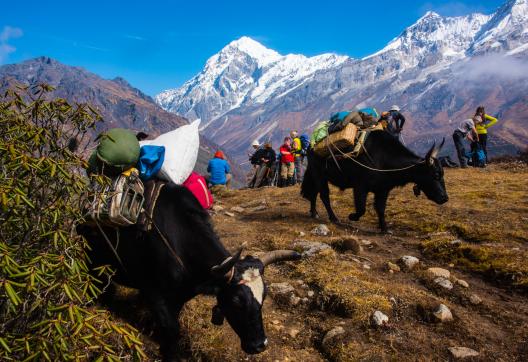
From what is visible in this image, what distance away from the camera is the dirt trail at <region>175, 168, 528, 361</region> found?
4.05 m

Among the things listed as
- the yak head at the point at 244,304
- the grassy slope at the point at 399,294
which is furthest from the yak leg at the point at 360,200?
the yak head at the point at 244,304

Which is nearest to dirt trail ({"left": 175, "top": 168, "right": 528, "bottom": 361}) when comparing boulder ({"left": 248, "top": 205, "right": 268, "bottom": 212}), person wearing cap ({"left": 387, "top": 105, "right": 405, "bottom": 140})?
boulder ({"left": 248, "top": 205, "right": 268, "bottom": 212})

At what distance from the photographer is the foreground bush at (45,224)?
2.16 m

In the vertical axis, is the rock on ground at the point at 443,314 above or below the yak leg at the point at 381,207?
below

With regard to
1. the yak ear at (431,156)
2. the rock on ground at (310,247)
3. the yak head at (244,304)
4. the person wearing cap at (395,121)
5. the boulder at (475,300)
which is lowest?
the boulder at (475,300)

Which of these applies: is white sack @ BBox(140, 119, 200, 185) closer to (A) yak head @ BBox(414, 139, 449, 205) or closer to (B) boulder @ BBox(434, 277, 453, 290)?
(B) boulder @ BBox(434, 277, 453, 290)

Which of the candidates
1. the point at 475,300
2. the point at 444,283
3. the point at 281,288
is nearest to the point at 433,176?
the point at 444,283

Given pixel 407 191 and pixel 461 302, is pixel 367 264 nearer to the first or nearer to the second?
pixel 461 302

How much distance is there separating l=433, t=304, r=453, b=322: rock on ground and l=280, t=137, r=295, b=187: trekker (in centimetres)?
1366

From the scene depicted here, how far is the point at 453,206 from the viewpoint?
9586 millimetres

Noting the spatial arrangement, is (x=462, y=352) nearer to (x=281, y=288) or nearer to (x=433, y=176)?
(x=281, y=288)

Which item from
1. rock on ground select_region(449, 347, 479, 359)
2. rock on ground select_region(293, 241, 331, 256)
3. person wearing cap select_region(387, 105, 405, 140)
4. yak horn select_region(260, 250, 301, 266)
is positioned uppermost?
person wearing cap select_region(387, 105, 405, 140)

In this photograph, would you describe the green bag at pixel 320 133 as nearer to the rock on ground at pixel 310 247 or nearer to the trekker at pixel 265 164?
the rock on ground at pixel 310 247

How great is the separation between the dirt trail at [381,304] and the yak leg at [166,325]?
0.86 ft
